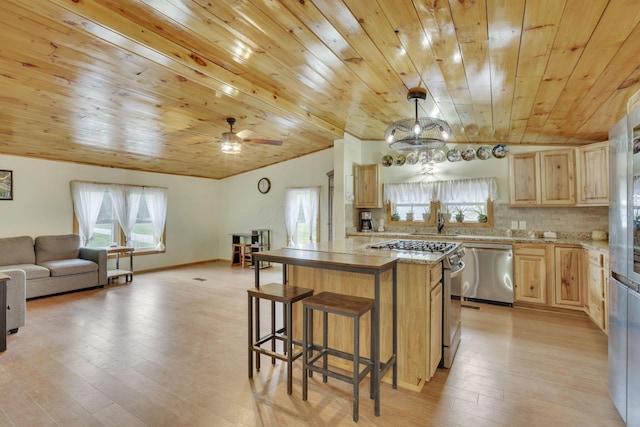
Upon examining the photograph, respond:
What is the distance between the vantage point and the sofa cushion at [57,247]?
516cm

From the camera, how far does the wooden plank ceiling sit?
1976mm

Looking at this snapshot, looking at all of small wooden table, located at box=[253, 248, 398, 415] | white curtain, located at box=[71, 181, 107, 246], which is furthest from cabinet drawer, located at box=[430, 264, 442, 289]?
white curtain, located at box=[71, 181, 107, 246]

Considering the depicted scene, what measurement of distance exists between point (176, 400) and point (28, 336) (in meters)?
2.27

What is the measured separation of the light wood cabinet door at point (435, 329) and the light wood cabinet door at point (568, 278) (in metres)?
2.42

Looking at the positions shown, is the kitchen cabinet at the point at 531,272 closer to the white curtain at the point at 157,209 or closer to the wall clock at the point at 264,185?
the wall clock at the point at 264,185

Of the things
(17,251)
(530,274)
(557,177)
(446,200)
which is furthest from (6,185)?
(557,177)

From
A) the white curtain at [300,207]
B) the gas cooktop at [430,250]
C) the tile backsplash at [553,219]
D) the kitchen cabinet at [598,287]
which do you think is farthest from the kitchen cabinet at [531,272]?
the white curtain at [300,207]

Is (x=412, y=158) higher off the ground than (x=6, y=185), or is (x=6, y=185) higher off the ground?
(x=412, y=158)

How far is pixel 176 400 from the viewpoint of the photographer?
216 cm

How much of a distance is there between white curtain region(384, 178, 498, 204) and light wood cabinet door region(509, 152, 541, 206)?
326 millimetres

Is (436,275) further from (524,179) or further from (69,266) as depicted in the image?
(69,266)

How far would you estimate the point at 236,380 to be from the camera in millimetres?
2412

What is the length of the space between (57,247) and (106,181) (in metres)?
1.47

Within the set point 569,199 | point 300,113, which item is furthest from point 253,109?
point 569,199
